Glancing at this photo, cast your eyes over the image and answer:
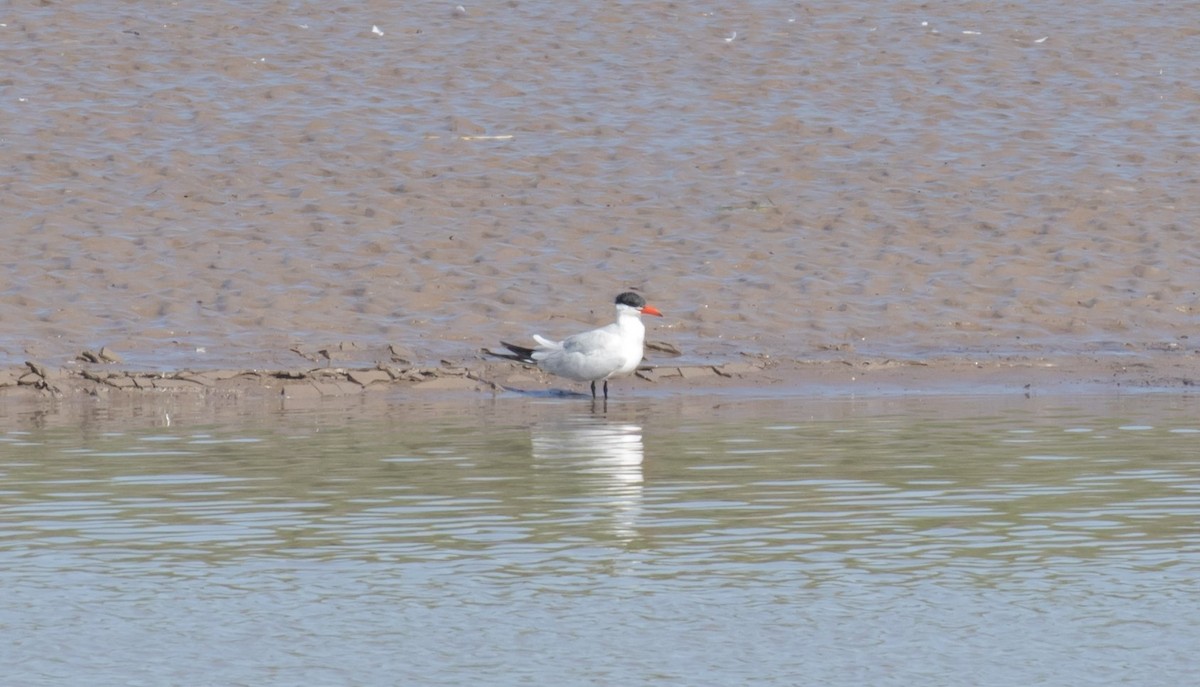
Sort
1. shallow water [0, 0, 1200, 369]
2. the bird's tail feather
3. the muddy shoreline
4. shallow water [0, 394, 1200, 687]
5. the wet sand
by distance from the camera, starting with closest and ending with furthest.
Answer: shallow water [0, 394, 1200, 687] < the muddy shoreline < the bird's tail feather < the wet sand < shallow water [0, 0, 1200, 369]

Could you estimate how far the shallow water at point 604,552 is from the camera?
800 cm

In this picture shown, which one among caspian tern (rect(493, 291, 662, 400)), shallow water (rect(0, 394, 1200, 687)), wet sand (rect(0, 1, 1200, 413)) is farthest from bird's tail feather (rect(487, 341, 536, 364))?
shallow water (rect(0, 394, 1200, 687))

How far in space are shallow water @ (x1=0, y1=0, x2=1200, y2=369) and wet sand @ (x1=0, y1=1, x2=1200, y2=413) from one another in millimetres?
50

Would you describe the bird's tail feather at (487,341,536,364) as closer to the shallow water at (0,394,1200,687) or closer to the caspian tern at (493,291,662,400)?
the caspian tern at (493,291,662,400)

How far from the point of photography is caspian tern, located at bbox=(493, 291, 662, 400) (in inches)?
648


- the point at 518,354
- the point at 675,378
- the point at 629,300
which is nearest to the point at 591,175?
the point at 675,378

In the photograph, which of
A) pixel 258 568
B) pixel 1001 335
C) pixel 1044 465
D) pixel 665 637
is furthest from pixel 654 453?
pixel 1001 335

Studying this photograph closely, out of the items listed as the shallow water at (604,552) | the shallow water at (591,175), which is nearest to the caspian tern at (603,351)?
the shallow water at (604,552)

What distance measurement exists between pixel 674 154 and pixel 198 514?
45.9 feet

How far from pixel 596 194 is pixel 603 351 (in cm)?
666

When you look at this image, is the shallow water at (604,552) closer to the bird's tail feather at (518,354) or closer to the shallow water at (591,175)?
the bird's tail feather at (518,354)

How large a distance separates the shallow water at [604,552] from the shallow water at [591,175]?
4.48m

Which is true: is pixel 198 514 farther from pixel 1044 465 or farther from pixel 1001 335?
pixel 1001 335

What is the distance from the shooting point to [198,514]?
36.1ft
